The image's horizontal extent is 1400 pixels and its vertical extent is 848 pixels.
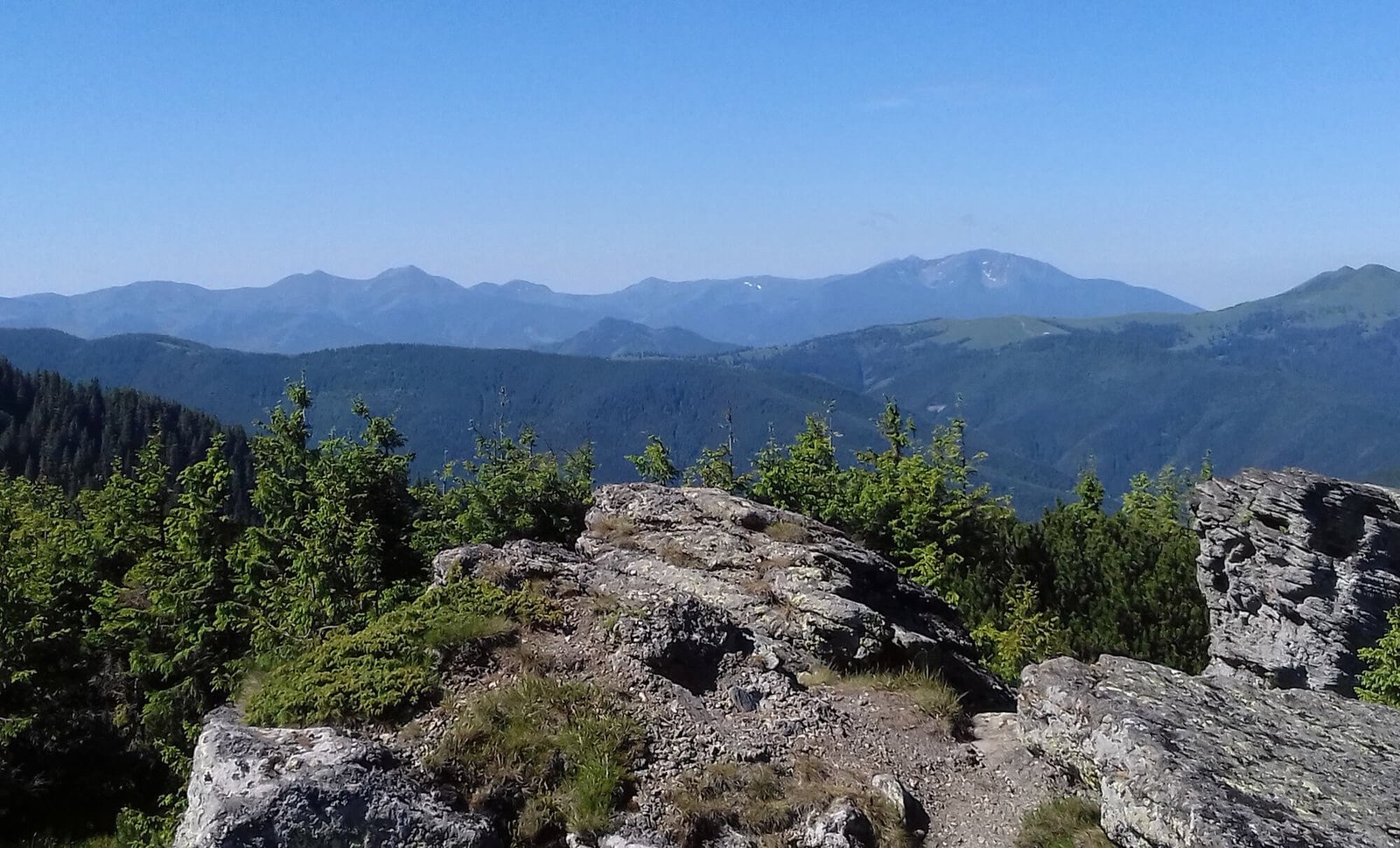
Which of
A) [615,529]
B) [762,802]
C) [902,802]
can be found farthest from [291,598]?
[902,802]

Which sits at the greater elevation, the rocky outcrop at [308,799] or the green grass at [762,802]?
the rocky outcrop at [308,799]

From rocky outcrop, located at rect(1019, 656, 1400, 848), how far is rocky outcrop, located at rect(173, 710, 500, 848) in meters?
5.95

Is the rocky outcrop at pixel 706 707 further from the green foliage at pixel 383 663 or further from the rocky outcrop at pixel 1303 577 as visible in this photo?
the rocky outcrop at pixel 1303 577

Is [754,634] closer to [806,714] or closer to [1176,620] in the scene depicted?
[806,714]

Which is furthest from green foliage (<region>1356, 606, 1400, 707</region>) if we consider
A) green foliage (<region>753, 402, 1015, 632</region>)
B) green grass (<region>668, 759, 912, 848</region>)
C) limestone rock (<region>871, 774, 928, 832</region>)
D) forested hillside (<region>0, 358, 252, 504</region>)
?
forested hillside (<region>0, 358, 252, 504</region>)

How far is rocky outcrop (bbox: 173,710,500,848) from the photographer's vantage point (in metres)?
8.30

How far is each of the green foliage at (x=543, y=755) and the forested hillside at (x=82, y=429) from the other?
5659 inches

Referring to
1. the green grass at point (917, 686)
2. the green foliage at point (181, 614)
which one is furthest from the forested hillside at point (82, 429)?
the green grass at point (917, 686)

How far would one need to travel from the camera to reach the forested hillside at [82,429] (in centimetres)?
14912

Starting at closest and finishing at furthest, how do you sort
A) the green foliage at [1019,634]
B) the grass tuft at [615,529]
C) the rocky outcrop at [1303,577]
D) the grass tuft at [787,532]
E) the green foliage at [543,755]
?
the green foliage at [543,755] → the grass tuft at [787,532] → the grass tuft at [615,529] → the green foliage at [1019,634] → the rocky outcrop at [1303,577]

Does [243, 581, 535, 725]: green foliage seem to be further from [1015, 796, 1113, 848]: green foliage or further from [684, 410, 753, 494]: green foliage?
[684, 410, 753, 494]: green foliage

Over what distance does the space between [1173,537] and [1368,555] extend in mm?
8409

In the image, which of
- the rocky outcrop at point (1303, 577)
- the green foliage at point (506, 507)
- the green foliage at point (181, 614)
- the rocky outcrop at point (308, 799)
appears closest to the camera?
the rocky outcrop at point (308, 799)

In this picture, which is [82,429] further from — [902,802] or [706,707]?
[902,802]
